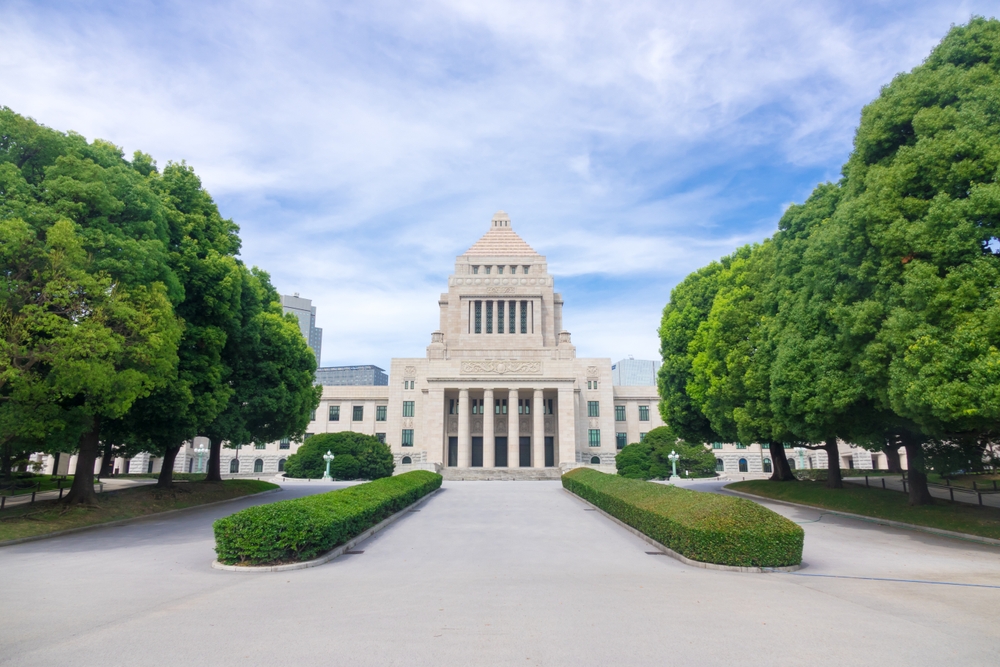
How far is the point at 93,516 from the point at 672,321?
92.2 ft

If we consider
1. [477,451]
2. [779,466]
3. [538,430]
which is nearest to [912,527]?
[779,466]

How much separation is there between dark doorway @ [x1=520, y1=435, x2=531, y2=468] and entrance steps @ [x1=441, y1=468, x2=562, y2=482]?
7.71 metres

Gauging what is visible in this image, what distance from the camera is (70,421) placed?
16.4 meters

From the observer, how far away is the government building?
55.2 m

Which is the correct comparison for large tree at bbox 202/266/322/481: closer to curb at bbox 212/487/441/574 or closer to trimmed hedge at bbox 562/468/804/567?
curb at bbox 212/487/441/574

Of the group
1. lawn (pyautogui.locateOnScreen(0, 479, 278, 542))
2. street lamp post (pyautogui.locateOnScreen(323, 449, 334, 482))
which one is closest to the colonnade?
street lamp post (pyautogui.locateOnScreen(323, 449, 334, 482))

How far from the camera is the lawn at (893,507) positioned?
1612 centimetres

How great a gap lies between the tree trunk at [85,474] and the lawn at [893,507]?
25260mm

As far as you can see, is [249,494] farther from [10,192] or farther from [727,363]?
[727,363]

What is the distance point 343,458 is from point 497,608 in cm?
4264

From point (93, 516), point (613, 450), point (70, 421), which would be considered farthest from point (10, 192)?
point (613, 450)

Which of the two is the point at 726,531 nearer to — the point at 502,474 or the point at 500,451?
the point at 502,474

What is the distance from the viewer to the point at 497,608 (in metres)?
8.13

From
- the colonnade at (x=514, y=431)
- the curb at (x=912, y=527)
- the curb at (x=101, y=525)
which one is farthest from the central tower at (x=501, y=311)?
the curb at (x=912, y=527)
